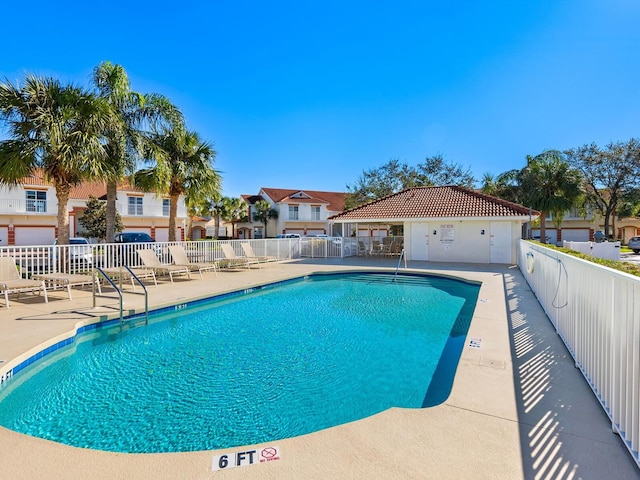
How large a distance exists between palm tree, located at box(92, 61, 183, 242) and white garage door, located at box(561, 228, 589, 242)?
49.5m

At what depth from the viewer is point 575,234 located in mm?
46062

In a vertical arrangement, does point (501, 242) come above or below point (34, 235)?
below

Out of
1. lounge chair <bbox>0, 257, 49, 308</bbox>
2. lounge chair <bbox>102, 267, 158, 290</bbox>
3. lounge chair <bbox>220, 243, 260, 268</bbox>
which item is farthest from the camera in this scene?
lounge chair <bbox>220, 243, 260, 268</bbox>

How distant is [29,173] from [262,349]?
1057cm

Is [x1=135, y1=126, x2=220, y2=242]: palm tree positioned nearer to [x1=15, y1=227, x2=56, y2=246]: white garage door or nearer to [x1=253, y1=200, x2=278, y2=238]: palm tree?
[x1=15, y1=227, x2=56, y2=246]: white garage door

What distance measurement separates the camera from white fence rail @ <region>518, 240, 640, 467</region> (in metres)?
2.44

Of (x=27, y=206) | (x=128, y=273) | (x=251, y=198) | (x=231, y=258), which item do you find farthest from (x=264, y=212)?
(x=128, y=273)

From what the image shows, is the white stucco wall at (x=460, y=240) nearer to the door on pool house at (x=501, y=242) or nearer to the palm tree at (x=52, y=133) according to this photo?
the door on pool house at (x=501, y=242)

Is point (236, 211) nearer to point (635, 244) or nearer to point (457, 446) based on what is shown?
point (635, 244)

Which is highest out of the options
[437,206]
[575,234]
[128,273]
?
[437,206]

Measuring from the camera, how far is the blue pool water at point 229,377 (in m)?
3.71

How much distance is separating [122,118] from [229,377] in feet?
45.3

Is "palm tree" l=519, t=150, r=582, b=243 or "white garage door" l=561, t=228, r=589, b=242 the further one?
"white garage door" l=561, t=228, r=589, b=242

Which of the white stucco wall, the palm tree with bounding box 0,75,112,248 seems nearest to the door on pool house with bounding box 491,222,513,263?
the white stucco wall
